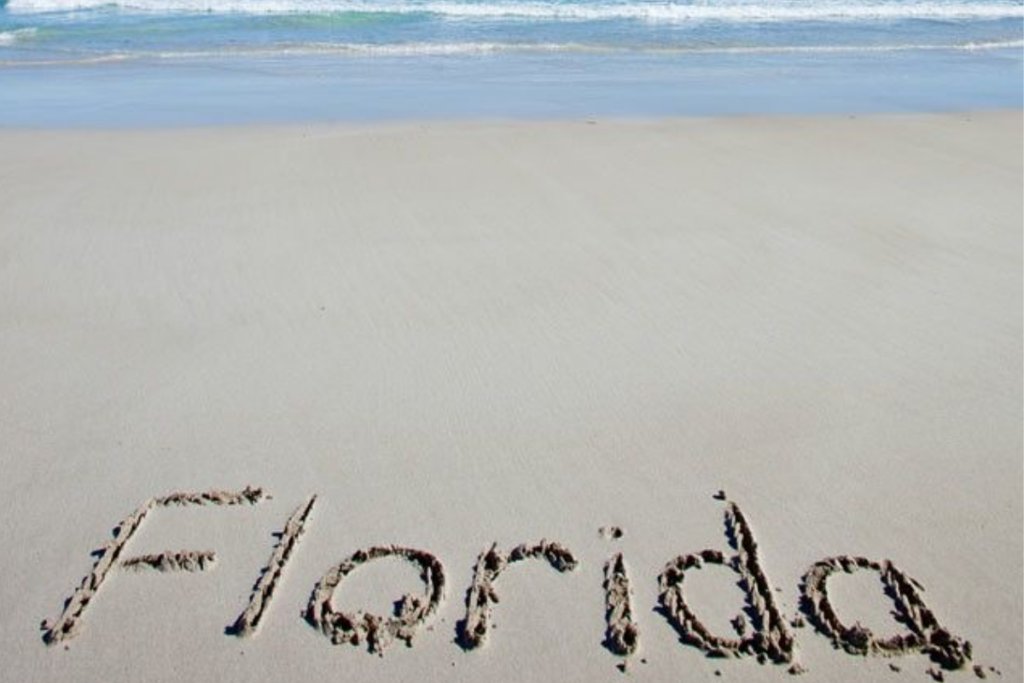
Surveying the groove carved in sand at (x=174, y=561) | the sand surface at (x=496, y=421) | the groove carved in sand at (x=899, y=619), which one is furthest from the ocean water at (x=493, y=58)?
the groove carved in sand at (x=899, y=619)

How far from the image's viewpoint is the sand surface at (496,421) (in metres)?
2.12

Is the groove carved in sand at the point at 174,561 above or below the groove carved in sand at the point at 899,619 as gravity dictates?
below

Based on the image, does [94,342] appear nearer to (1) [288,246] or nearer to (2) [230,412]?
(2) [230,412]

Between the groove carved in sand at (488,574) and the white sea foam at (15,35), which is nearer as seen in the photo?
the groove carved in sand at (488,574)

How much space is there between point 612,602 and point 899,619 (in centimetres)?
62

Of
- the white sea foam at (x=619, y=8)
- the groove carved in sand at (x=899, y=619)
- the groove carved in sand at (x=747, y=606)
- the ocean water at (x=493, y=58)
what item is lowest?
the white sea foam at (x=619, y=8)

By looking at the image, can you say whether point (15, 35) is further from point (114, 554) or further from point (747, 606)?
point (747, 606)

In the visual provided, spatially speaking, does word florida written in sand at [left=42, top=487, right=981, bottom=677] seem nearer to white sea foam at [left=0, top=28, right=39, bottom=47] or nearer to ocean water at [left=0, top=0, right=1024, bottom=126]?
ocean water at [left=0, top=0, right=1024, bottom=126]

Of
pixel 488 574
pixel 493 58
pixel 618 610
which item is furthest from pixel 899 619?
pixel 493 58

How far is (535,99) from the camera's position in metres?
8.32

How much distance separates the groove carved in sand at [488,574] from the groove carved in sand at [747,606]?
244 mm

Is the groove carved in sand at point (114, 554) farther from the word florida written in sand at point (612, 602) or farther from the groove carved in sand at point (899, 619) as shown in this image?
the groove carved in sand at point (899, 619)

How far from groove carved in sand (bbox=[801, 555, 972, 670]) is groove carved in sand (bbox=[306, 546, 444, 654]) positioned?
837 millimetres

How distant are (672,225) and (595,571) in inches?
101
